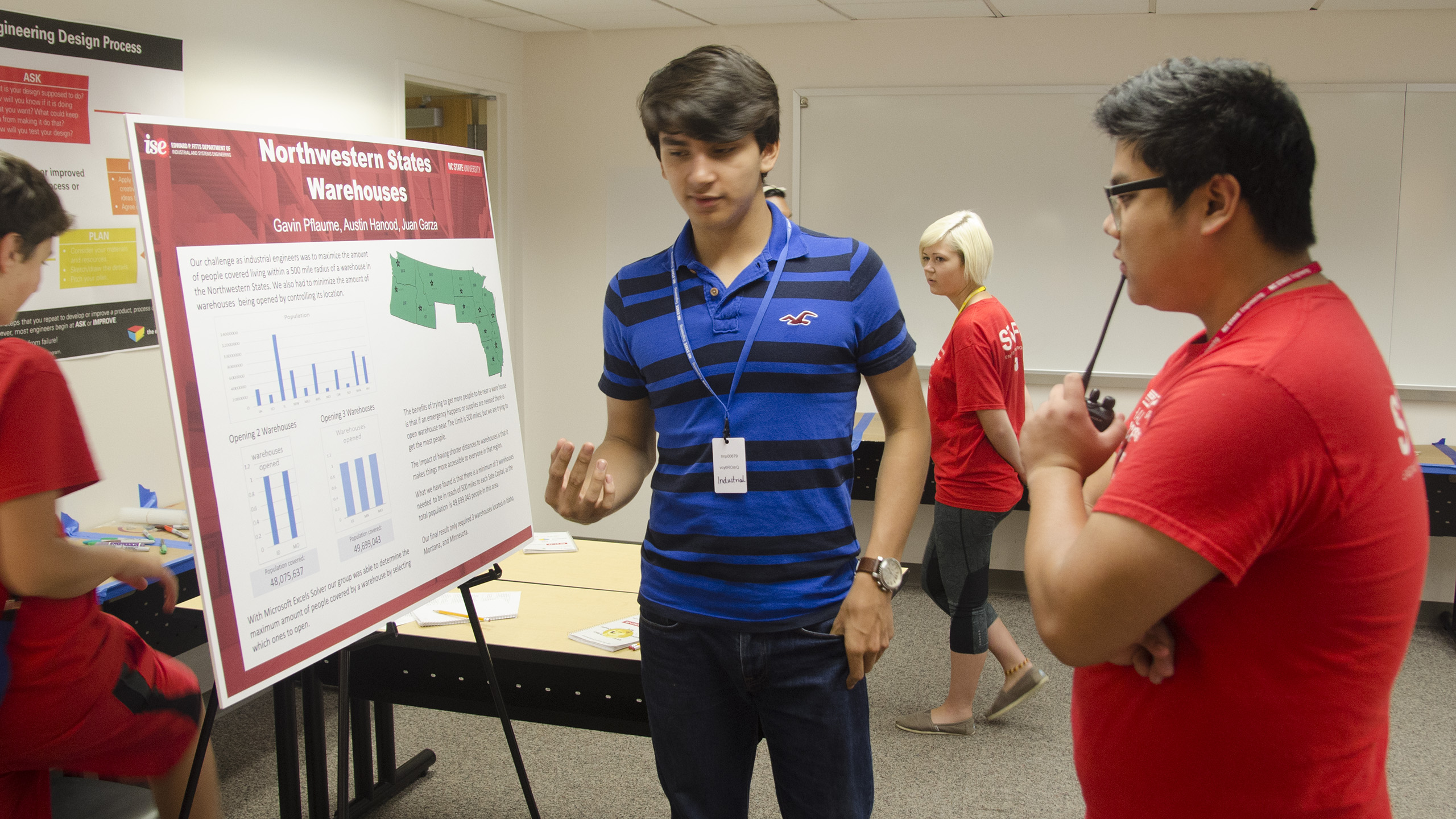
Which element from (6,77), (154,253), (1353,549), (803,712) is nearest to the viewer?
(1353,549)

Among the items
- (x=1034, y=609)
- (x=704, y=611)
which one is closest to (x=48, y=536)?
(x=704, y=611)

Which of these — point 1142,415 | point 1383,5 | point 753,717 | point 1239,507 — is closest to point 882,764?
point 753,717

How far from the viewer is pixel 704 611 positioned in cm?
134

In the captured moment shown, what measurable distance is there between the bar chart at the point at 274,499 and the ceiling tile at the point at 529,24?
147 inches

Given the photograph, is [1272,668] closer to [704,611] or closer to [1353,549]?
[1353,549]

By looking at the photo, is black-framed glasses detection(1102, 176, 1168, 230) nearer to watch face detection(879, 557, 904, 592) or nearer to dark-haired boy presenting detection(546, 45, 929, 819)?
dark-haired boy presenting detection(546, 45, 929, 819)

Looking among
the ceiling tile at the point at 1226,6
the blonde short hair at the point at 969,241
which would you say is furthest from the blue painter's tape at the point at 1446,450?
the blonde short hair at the point at 969,241

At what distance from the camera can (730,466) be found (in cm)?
133

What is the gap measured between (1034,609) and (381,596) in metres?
1.05

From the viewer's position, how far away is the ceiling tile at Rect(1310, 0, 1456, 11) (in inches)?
153

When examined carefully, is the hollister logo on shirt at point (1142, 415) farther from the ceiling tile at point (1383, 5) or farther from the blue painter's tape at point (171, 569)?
the ceiling tile at point (1383, 5)

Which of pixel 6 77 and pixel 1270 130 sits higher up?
pixel 6 77

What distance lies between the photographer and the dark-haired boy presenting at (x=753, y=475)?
1324 mm

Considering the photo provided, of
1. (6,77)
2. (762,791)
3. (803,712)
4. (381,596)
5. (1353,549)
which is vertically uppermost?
(6,77)
